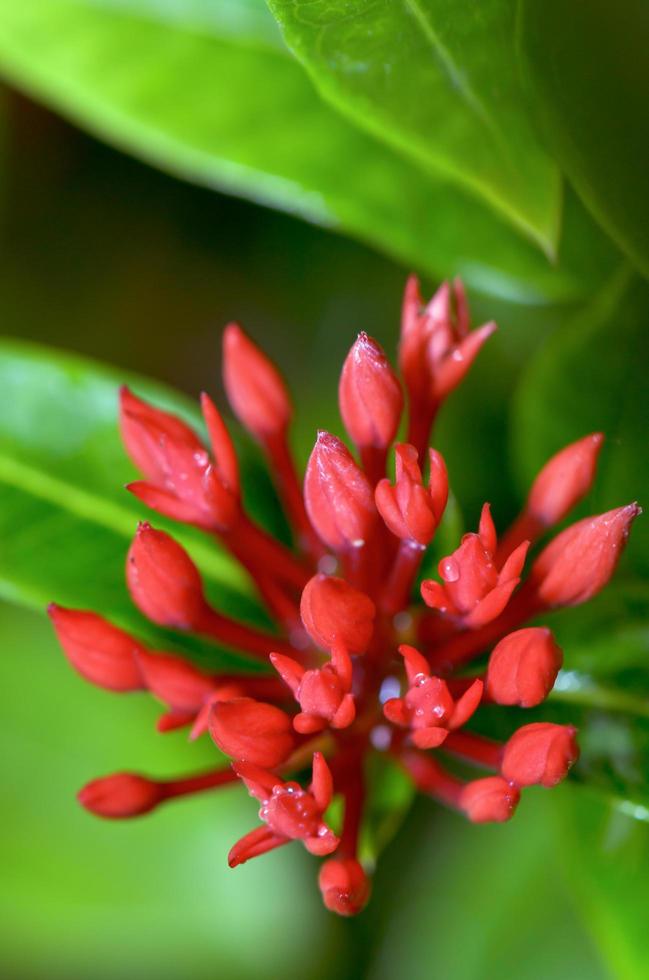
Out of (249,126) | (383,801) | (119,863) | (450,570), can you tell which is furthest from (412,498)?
(119,863)

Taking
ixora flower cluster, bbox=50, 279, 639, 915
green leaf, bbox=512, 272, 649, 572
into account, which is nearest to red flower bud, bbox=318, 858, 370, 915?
ixora flower cluster, bbox=50, 279, 639, 915

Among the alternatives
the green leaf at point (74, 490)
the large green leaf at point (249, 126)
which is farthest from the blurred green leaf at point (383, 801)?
the large green leaf at point (249, 126)

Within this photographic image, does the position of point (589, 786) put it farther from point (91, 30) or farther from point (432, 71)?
point (91, 30)

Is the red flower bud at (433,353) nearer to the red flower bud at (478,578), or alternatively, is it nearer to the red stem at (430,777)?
the red flower bud at (478,578)

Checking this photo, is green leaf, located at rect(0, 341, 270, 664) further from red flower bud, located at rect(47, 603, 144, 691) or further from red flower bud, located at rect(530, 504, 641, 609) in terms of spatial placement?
red flower bud, located at rect(530, 504, 641, 609)

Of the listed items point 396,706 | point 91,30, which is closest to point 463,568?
point 396,706

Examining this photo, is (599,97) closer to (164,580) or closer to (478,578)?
(478,578)
